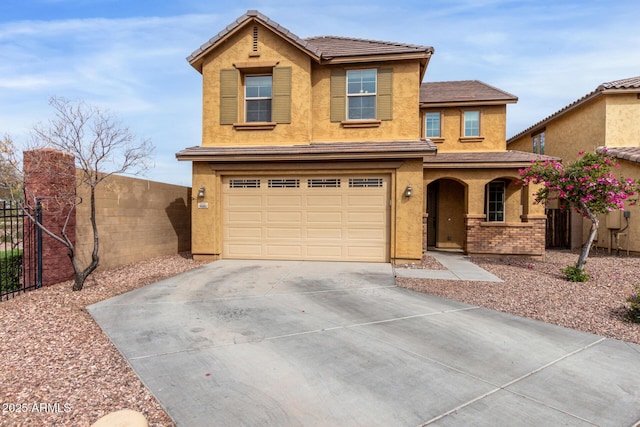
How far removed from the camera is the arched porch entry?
14461mm

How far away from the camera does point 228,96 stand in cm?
1095

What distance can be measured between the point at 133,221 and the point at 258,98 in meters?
5.45

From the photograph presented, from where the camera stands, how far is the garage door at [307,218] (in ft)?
34.2

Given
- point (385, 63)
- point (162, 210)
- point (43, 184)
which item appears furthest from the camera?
point (162, 210)

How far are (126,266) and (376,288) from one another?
7.19 meters

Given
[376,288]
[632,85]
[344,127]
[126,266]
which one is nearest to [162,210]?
[126,266]

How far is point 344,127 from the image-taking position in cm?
1088

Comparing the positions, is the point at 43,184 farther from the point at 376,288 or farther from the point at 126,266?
the point at 376,288

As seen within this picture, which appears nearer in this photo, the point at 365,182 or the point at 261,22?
the point at 365,182

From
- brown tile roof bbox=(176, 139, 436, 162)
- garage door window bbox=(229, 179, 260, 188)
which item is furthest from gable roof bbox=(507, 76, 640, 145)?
garage door window bbox=(229, 179, 260, 188)

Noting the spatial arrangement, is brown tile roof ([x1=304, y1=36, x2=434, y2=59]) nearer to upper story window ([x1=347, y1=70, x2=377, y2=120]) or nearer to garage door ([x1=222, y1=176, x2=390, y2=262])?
upper story window ([x1=347, y1=70, x2=377, y2=120])

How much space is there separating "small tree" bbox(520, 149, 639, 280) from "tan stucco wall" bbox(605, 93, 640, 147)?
8.04 meters

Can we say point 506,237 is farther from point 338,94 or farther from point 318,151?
point 338,94

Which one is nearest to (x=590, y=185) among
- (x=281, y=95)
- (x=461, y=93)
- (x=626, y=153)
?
(x=626, y=153)
